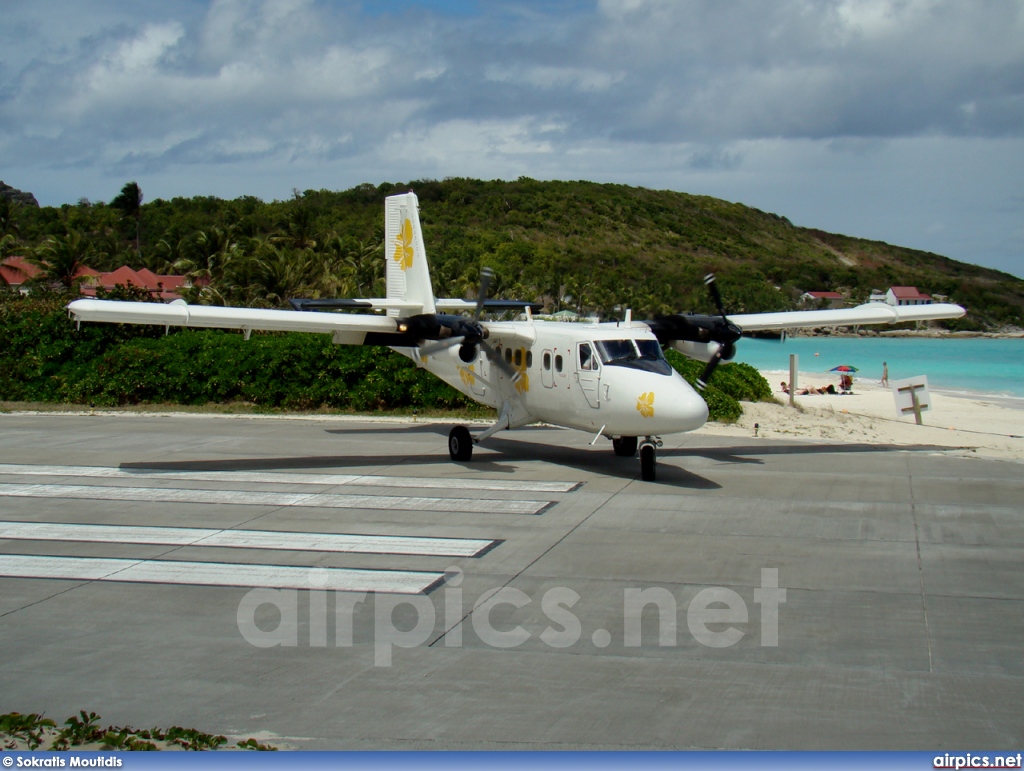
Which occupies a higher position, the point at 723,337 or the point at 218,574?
the point at 723,337

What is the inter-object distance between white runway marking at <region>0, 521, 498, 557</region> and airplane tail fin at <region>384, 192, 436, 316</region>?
747cm

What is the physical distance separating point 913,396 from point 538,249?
2250 inches

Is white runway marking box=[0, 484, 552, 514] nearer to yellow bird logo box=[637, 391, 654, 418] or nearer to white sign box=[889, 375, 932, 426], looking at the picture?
yellow bird logo box=[637, 391, 654, 418]

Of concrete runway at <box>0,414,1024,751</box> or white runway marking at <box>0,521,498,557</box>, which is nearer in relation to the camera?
concrete runway at <box>0,414,1024,751</box>

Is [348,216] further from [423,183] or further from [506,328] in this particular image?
[506,328]

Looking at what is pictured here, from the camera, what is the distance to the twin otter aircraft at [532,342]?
48.7 feet

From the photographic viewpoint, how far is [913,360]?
84.2m

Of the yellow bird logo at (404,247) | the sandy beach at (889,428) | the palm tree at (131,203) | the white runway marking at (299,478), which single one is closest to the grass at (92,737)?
the white runway marking at (299,478)

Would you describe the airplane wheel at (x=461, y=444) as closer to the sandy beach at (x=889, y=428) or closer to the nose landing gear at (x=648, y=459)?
the nose landing gear at (x=648, y=459)

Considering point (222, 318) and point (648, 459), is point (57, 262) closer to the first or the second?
point (222, 318)

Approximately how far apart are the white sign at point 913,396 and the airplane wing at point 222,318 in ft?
39.5

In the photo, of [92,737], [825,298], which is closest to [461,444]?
[92,737]

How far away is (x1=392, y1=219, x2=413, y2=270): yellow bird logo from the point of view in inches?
750

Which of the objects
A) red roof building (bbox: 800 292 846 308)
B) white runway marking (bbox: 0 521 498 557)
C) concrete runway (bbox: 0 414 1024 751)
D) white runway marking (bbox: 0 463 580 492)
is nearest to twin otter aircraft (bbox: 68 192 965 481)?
concrete runway (bbox: 0 414 1024 751)
